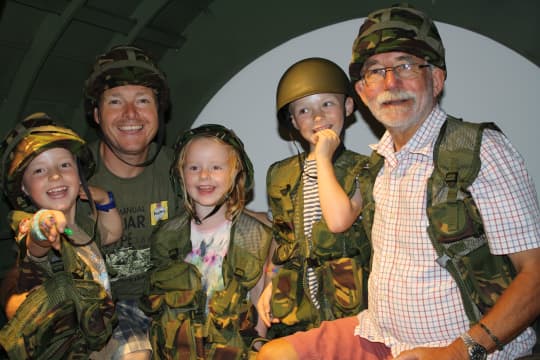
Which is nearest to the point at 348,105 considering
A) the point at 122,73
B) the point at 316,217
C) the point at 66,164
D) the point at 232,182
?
the point at 316,217

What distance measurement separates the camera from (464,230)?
215 centimetres

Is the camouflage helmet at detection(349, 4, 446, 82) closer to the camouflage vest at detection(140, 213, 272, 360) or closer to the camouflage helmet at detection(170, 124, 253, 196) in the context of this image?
the camouflage helmet at detection(170, 124, 253, 196)

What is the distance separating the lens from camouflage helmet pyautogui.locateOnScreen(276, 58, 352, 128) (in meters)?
3.03

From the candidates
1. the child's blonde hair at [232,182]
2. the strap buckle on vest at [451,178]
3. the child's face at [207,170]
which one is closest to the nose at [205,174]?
the child's face at [207,170]

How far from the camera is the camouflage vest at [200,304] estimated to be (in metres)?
2.95

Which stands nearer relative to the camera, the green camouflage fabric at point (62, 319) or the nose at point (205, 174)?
the green camouflage fabric at point (62, 319)

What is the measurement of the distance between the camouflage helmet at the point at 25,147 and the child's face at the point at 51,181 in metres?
0.05

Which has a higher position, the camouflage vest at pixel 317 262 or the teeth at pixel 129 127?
the teeth at pixel 129 127

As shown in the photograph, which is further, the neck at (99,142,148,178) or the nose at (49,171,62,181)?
the neck at (99,142,148,178)

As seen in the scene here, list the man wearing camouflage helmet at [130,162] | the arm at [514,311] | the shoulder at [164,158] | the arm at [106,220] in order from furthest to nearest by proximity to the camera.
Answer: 1. the shoulder at [164,158]
2. the man wearing camouflage helmet at [130,162]
3. the arm at [106,220]
4. the arm at [514,311]

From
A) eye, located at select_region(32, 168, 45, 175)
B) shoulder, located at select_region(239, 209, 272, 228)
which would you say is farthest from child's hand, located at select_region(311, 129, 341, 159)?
eye, located at select_region(32, 168, 45, 175)

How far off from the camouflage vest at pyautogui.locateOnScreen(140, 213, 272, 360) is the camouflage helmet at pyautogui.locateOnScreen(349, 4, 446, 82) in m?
1.27

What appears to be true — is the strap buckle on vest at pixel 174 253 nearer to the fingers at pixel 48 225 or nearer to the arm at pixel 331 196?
the fingers at pixel 48 225

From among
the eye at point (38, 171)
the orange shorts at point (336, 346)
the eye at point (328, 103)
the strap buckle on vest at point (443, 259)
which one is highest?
the eye at point (328, 103)
